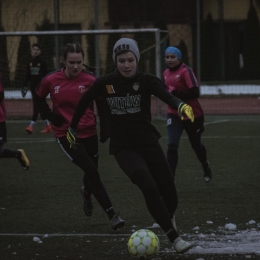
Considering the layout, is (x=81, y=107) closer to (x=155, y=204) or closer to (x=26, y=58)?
(x=155, y=204)

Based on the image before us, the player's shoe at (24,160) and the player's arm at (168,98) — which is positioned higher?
the player's arm at (168,98)

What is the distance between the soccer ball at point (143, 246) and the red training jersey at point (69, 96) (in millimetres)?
1939

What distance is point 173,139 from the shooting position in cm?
1055

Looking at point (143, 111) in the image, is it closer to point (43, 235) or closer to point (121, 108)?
point (121, 108)

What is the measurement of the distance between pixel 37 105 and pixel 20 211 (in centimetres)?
138

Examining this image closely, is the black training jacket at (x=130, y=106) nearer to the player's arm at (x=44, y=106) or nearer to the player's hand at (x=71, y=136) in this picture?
the player's hand at (x=71, y=136)

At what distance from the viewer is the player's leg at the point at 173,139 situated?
10.5 m

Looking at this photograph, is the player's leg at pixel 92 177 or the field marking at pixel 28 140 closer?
the player's leg at pixel 92 177

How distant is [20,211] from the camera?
9.20 meters

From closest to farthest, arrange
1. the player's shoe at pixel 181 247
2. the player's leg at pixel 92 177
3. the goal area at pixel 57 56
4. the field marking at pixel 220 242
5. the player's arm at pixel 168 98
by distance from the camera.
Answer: the player's arm at pixel 168 98
the player's shoe at pixel 181 247
the field marking at pixel 220 242
the player's leg at pixel 92 177
the goal area at pixel 57 56

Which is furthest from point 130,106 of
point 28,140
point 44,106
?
point 28,140

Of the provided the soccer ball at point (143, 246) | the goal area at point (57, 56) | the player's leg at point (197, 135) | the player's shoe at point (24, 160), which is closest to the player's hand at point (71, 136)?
the soccer ball at point (143, 246)

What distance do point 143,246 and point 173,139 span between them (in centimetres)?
413

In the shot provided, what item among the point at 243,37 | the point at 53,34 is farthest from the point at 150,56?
the point at 243,37
